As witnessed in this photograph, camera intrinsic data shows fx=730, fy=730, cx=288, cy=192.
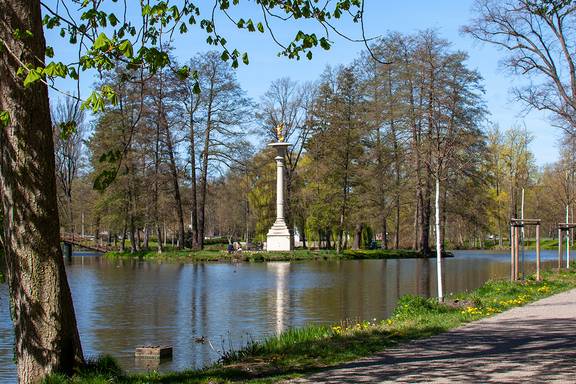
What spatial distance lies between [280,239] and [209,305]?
107ft

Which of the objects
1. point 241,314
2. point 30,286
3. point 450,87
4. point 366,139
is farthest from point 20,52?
point 366,139

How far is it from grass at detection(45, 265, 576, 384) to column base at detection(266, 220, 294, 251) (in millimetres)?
36029

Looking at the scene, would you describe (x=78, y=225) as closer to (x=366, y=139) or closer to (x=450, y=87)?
(x=366, y=139)

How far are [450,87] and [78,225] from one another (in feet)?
129

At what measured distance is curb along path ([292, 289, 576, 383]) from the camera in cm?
727

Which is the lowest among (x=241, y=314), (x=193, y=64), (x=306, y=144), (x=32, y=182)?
(x=241, y=314)

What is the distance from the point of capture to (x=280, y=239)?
5188cm

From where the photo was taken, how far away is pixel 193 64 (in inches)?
2068

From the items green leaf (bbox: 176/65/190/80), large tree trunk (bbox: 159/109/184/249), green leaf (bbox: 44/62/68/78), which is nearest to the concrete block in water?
green leaf (bbox: 176/65/190/80)

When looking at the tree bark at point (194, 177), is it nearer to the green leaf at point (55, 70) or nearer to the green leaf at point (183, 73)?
the green leaf at point (183, 73)

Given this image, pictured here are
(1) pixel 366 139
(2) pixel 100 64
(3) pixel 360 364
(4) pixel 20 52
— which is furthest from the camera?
(1) pixel 366 139

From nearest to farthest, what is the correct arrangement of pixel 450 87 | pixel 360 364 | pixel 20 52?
pixel 20 52 → pixel 360 364 → pixel 450 87

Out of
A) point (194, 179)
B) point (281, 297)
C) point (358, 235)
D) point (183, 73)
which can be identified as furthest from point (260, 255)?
point (183, 73)

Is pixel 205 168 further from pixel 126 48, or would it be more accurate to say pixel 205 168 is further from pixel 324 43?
pixel 126 48
